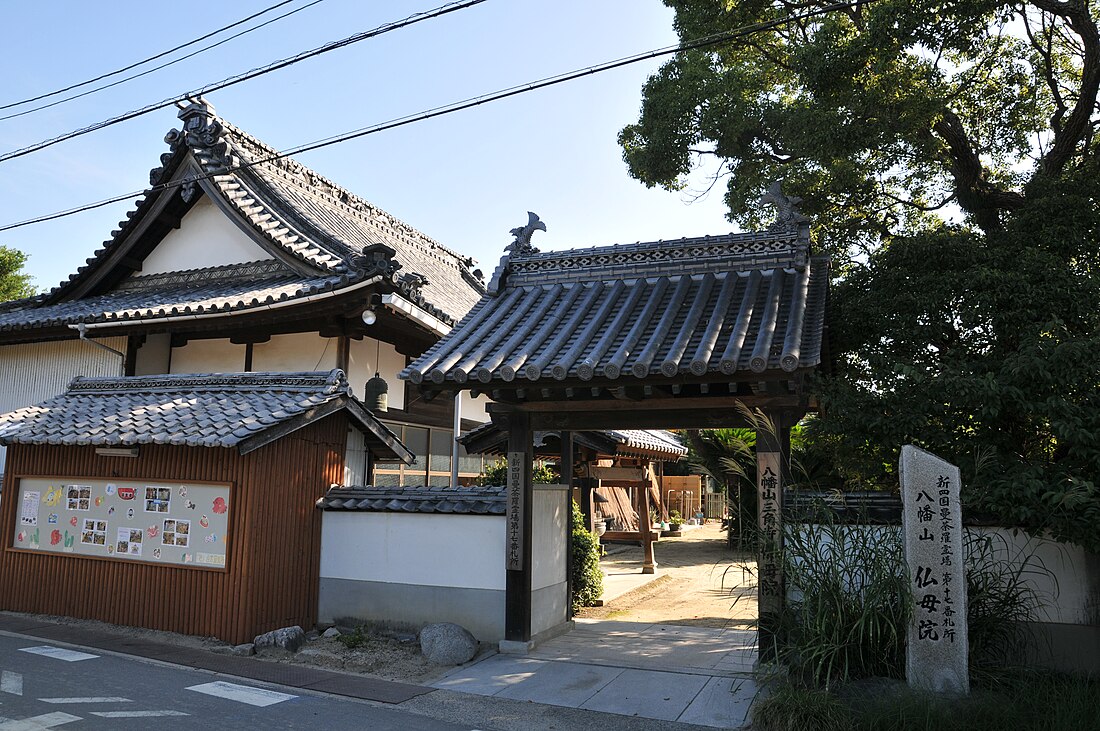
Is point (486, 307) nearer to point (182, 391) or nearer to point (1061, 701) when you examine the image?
point (182, 391)

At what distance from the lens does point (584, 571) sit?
40.5 ft

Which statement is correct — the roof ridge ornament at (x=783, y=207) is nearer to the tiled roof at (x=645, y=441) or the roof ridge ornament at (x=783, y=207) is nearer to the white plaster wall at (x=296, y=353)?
the tiled roof at (x=645, y=441)

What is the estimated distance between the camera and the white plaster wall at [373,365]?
12539mm

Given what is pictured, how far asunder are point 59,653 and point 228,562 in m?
1.89

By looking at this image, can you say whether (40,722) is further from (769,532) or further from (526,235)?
(526,235)

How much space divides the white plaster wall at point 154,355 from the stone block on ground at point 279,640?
6.03 metres

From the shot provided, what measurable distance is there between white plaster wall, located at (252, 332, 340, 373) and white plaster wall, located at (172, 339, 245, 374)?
1.20 ft

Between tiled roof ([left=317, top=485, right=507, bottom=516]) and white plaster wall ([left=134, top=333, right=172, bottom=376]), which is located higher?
white plaster wall ([left=134, top=333, right=172, bottom=376])

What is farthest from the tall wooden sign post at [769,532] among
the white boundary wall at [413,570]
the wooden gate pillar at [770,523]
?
the white boundary wall at [413,570]

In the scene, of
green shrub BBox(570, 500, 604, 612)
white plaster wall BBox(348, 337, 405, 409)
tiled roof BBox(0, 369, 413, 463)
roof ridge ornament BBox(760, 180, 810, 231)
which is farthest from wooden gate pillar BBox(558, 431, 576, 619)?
roof ridge ornament BBox(760, 180, 810, 231)

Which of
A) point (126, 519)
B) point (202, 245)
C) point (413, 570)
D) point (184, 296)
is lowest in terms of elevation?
point (413, 570)

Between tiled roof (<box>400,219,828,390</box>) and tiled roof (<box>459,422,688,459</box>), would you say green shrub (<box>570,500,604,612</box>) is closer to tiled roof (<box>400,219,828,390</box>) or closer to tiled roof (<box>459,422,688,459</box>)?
tiled roof (<box>459,422,688,459</box>)

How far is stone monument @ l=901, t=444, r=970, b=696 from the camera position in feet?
20.6

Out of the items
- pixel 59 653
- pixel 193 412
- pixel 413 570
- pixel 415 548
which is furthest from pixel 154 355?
pixel 413 570
